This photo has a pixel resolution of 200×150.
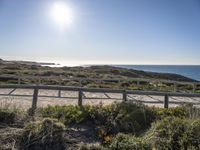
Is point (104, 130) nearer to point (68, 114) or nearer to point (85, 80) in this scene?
point (68, 114)

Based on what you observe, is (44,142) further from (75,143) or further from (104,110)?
(104,110)

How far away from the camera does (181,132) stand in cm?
455

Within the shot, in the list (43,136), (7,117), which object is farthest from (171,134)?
(7,117)

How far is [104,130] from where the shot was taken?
17.1 feet

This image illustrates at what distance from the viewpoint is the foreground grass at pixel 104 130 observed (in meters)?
4.38

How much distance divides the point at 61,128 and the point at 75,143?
0.43m

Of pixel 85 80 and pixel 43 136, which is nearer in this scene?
pixel 43 136

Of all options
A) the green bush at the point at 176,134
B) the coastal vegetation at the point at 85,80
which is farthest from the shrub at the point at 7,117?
the coastal vegetation at the point at 85,80

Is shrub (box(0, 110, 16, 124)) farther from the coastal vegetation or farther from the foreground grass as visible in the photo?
the coastal vegetation

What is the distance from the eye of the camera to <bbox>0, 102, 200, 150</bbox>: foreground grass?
4.38 meters

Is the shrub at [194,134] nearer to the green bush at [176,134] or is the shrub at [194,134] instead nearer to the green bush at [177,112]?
the green bush at [176,134]

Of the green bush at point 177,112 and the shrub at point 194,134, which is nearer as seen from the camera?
the shrub at point 194,134

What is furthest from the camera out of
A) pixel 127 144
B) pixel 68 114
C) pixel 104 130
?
pixel 68 114

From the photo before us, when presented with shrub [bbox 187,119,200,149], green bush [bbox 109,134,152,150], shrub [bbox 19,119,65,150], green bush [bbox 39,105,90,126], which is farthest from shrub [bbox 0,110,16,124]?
shrub [bbox 187,119,200,149]
